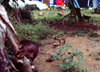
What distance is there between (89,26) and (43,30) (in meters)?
3.52

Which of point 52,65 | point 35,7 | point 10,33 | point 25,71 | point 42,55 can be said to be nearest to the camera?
point 10,33

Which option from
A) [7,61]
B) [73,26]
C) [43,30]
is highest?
[7,61]

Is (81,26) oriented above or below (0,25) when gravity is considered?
below

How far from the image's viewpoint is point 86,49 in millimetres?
4242

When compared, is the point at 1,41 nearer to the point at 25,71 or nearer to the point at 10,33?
the point at 10,33

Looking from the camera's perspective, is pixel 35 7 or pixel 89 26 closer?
pixel 89 26

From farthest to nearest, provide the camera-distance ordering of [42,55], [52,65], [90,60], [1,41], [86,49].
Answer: [86,49]
[42,55]
[90,60]
[52,65]
[1,41]

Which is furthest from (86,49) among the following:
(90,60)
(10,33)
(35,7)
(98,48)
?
(35,7)

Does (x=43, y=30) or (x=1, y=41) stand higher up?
(x=1, y=41)

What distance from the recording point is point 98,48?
14.1ft

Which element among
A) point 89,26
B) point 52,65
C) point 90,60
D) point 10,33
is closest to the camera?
point 10,33

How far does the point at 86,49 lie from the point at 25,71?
9.41 feet

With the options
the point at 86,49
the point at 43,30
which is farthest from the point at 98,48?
the point at 43,30

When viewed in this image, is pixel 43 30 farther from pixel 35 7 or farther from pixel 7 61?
pixel 35 7
